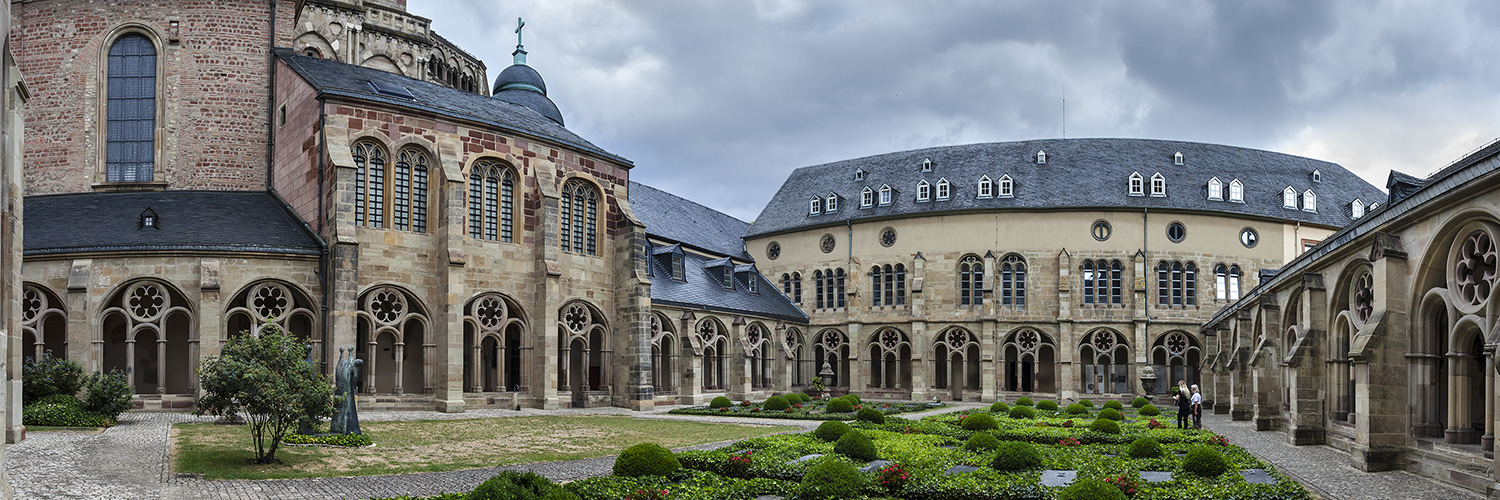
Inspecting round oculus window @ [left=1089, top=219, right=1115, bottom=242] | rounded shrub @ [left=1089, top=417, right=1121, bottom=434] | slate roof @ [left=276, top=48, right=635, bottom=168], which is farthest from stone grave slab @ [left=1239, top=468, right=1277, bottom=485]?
round oculus window @ [left=1089, top=219, right=1115, bottom=242]

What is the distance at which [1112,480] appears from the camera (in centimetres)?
1684

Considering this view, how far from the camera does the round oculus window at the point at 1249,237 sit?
52.8 meters

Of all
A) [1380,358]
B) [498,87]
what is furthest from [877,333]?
[1380,358]

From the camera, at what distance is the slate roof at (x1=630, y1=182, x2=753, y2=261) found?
5172 cm

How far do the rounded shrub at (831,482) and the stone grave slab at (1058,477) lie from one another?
3.26 meters

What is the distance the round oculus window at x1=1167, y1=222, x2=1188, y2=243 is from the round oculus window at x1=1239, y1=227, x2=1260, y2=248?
2815 millimetres

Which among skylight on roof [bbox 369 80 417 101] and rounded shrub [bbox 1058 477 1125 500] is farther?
skylight on roof [bbox 369 80 417 101]

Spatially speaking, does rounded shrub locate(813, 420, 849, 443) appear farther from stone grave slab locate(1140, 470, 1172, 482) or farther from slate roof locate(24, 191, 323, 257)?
slate roof locate(24, 191, 323, 257)

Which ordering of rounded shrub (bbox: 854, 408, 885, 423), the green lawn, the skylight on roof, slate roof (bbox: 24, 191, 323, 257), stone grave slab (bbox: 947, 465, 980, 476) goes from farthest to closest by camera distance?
1. the skylight on roof
2. rounded shrub (bbox: 854, 408, 885, 423)
3. slate roof (bbox: 24, 191, 323, 257)
4. stone grave slab (bbox: 947, 465, 980, 476)
5. the green lawn

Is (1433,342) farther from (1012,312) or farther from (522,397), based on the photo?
(1012,312)

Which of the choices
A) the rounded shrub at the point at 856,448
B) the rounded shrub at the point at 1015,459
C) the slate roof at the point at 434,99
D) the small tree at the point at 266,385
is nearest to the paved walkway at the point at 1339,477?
the rounded shrub at the point at 1015,459

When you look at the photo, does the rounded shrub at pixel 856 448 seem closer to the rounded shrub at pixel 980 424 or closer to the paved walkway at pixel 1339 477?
the paved walkway at pixel 1339 477

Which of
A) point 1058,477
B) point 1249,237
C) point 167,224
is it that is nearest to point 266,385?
point 1058,477

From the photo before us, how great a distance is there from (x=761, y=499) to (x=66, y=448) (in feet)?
44.5
